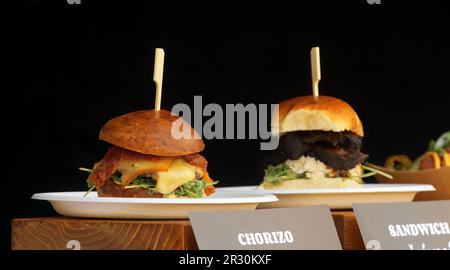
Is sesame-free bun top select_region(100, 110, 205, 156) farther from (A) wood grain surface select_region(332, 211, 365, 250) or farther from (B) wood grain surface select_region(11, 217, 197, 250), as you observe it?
(A) wood grain surface select_region(332, 211, 365, 250)

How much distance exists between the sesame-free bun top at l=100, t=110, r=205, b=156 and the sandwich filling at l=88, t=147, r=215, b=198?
0.06 meters

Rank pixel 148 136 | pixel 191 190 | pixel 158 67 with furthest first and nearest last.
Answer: pixel 158 67, pixel 191 190, pixel 148 136

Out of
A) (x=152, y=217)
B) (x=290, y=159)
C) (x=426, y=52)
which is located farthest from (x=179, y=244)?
(x=426, y=52)

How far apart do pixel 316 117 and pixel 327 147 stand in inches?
5.4

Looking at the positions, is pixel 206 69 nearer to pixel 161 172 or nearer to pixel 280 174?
pixel 280 174

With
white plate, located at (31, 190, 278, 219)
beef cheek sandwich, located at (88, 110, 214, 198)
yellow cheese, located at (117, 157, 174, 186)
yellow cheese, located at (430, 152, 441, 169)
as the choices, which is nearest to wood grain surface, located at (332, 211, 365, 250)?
white plate, located at (31, 190, 278, 219)

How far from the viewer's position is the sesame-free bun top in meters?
3.08

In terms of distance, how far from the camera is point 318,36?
559cm

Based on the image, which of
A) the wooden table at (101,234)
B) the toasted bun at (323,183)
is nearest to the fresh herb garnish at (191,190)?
the wooden table at (101,234)

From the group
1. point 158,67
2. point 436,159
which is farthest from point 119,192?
point 436,159

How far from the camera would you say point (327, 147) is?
3889mm

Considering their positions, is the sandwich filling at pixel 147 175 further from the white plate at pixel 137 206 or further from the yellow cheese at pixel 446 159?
the yellow cheese at pixel 446 159

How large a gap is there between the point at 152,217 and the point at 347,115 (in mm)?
1247
